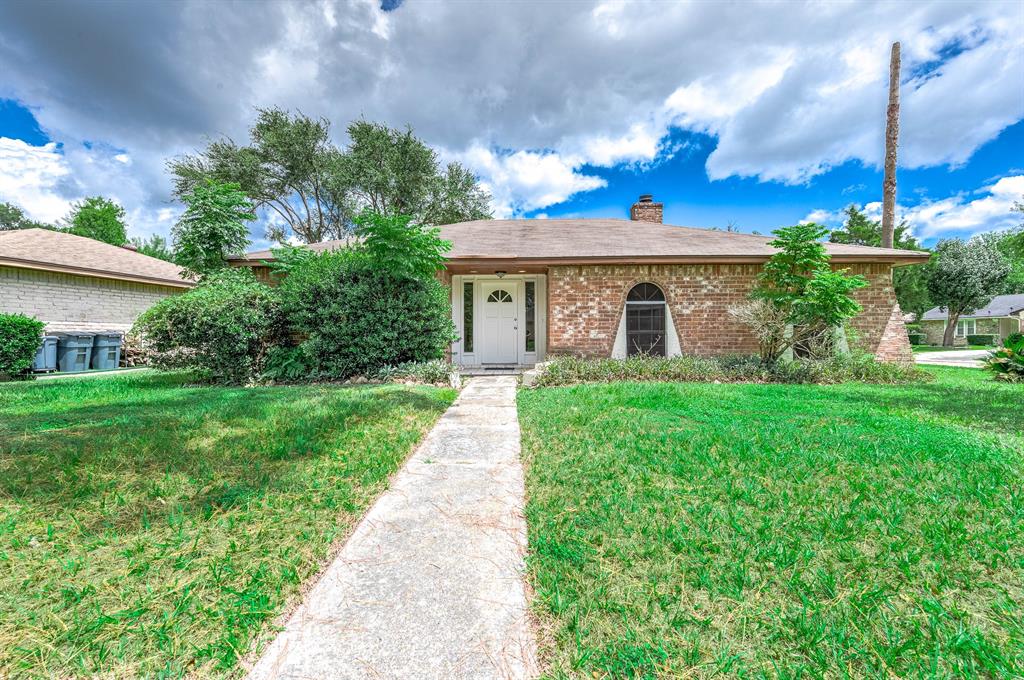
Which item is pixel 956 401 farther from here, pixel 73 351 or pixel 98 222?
pixel 98 222

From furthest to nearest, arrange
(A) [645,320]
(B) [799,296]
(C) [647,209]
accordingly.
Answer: (C) [647,209], (A) [645,320], (B) [799,296]

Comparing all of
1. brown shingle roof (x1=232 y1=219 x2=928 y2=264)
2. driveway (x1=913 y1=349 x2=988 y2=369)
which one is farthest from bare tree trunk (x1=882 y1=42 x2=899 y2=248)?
brown shingle roof (x1=232 y1=219 x2=928 y2=264)

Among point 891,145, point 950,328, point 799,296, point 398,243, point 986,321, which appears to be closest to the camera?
point 398,243

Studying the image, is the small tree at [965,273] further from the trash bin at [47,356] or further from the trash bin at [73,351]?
the trash bin at [47,356]

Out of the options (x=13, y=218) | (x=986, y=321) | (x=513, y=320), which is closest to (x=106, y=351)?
(x=513, y=320)


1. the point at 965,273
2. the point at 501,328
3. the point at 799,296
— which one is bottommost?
the point at 501,328

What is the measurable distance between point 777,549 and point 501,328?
8.61 meters

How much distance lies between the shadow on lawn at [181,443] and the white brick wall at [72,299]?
8.73 metres

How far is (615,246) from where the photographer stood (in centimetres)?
961

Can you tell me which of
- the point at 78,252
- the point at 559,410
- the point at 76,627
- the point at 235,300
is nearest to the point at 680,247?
the point at 559,410

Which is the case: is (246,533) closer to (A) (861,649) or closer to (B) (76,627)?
(B) (76,627)

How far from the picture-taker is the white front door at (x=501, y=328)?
10.4 metres

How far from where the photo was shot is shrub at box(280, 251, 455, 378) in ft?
23.7

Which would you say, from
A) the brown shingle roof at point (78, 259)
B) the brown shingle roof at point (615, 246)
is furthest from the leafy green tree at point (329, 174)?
the brown shingle roof at point (615, 246)
